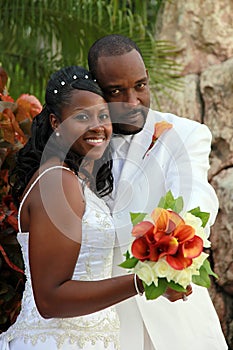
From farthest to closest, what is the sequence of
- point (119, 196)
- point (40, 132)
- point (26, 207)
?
point (119, 196)
point (40, 132)
point (26, 207)

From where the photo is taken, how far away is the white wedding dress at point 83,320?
3305 mm

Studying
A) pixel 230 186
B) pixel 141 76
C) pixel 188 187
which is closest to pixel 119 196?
pixel 188 187

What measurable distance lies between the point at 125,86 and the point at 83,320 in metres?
1.18

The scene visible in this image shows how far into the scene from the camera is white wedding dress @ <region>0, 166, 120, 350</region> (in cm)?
330

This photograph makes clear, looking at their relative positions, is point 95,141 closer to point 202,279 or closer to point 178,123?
point 202,279

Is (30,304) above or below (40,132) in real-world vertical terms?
below

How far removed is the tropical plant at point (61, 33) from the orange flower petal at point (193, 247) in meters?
4.10

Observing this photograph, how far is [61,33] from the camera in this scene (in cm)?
775

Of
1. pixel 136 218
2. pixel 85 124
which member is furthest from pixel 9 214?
pixel 136 218

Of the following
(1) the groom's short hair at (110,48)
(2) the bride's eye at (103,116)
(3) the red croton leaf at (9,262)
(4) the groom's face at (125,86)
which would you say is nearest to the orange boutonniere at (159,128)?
(4) the groom's face at (125,86)

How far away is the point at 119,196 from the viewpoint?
12.8 feet

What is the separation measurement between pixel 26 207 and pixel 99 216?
1.01 ft

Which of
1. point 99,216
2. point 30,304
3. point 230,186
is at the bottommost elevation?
point 230,186

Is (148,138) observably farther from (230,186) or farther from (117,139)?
(230,186)
